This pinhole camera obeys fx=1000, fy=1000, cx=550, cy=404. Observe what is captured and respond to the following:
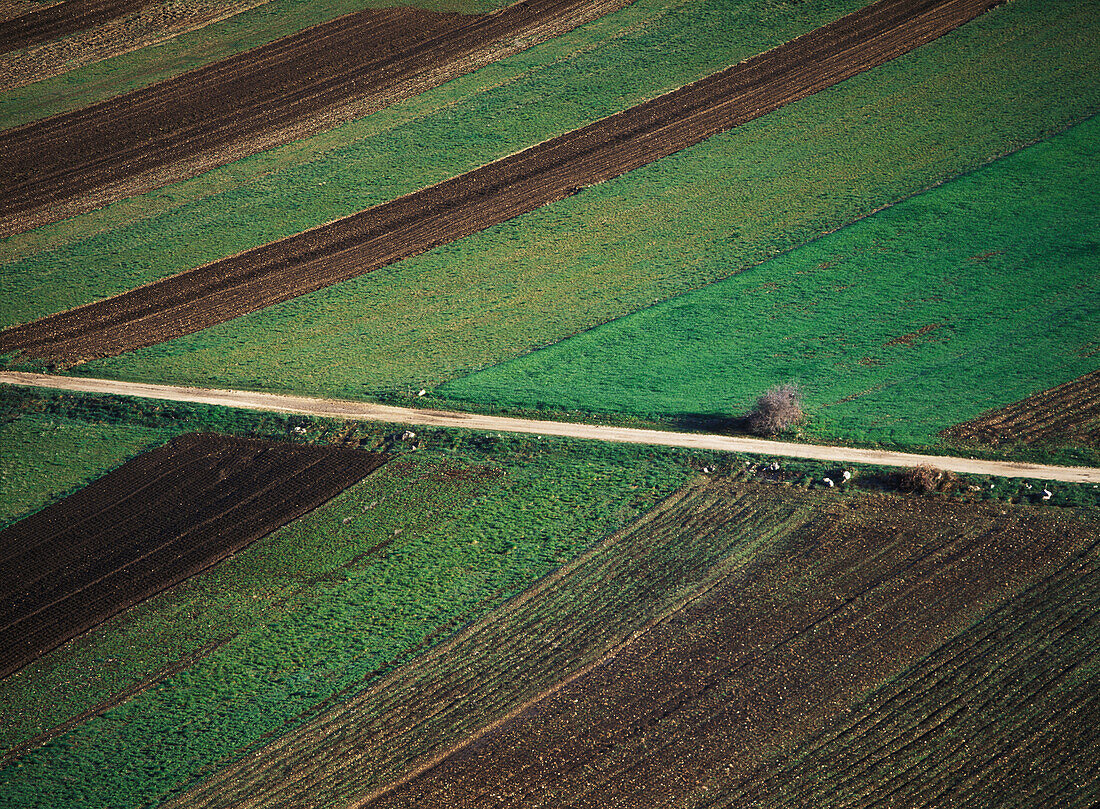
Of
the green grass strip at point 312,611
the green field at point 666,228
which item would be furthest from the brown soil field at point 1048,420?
the green field at point 666,228

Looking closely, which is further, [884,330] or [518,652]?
[884,330]

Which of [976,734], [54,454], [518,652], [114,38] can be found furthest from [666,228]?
[114,38]

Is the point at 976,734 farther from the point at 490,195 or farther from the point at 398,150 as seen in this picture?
the point at 398,150

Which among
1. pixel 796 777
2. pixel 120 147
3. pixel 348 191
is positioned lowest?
pixel 796 777

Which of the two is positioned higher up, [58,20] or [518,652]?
[58,20]

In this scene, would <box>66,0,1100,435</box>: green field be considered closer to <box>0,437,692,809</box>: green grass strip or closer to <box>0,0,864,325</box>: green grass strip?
<box>0,0,864,325</box>: green grass strip

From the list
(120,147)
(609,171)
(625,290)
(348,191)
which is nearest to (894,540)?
(625,290)

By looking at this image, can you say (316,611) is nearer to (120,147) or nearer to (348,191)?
(348,191)

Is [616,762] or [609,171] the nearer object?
[616,762]
